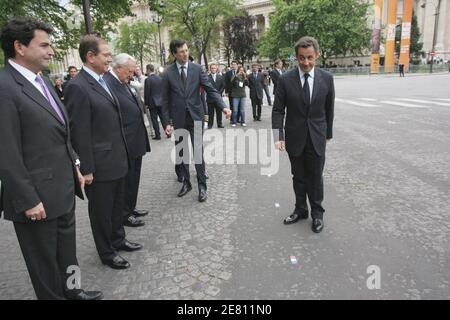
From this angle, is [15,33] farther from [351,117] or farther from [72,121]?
[351,117]

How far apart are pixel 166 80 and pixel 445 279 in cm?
411

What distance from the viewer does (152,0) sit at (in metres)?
18.2

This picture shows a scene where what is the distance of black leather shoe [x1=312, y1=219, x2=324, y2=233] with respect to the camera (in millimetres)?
4098

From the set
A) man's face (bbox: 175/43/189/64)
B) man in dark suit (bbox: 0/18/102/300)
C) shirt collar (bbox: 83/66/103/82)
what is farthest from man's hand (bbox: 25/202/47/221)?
man's face (bbox: 175/43/189/64)

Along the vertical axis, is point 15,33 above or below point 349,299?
above

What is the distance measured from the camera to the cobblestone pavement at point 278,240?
3086 millimetres

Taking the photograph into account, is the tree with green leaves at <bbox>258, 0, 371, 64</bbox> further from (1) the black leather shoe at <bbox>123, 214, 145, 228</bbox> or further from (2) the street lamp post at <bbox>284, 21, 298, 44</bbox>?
(1) the black leather shoe at <bbox>123, 214, 145, 228</bbox>

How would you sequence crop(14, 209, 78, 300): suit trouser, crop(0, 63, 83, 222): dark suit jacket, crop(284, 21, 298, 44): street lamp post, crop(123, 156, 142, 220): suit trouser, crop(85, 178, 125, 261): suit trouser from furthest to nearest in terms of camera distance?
crop(284, 21, 298, 44): street lamp post
crop(123, 156, 142, 220): suit trouser
crop(85, 178, 125, 261): suit trouser
crop(14, 209, 78, 300): suit trouser
crop(0, 63, 83, 222): dark suit jacket

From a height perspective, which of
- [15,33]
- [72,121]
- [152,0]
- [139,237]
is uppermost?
[152,0]

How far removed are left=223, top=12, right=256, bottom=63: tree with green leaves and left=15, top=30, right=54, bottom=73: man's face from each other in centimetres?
6617

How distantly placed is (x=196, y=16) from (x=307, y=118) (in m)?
43.5

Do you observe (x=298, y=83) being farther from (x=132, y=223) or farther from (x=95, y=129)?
(x=132, y=223)

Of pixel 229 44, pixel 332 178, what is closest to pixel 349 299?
pixel 332 178

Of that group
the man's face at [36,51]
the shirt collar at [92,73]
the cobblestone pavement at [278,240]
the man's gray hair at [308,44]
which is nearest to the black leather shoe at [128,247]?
the cobblestone pavement at [278,240]
